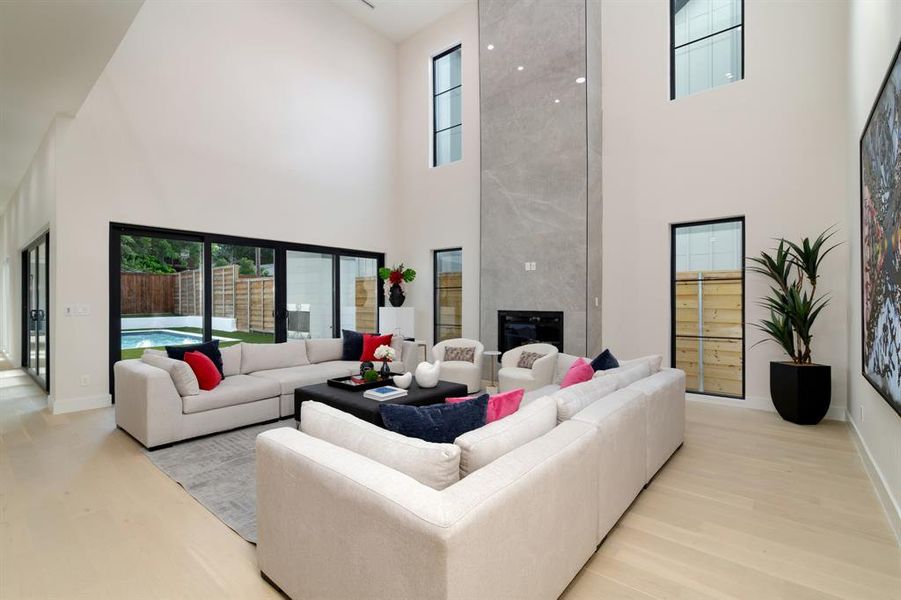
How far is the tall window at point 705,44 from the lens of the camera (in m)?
5.22

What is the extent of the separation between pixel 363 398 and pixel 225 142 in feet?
14.6

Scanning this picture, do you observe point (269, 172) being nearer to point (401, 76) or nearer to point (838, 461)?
point (401, 76)

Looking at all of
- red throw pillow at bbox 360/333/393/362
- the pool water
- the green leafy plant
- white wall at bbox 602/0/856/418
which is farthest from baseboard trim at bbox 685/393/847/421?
the pool water

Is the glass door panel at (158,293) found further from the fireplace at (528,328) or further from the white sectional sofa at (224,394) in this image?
the fireplace at (528,328)

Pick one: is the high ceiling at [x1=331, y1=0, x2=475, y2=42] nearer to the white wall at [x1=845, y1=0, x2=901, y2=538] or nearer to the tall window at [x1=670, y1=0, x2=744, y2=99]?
the tall window at [x1=670, y1=0, x2=744, y2=99]

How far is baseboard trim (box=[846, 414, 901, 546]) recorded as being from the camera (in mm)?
2356

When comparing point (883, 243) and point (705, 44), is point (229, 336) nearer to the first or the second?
point (883, 243)

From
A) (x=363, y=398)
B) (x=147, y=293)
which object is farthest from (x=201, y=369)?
(x=147, y=293)

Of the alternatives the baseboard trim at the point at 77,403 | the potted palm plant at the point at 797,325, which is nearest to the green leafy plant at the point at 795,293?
the potted palm plant at the point at 797,325

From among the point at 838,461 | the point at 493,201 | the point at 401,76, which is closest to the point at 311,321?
the point at 493,201

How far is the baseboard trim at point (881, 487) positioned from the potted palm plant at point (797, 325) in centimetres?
52

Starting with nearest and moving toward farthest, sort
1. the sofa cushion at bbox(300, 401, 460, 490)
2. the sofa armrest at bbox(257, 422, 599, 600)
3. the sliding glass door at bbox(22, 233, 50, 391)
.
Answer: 1. the sofa armrest at bbox(257, 422, 599, 600)
2. the sofa cushion at bbox(300, 401, 460, 490)
3. the sliding glass door at bbox(22, 233, 50, 391)

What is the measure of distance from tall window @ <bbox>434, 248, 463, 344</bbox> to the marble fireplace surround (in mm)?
876

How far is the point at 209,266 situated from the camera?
594 centimetres
